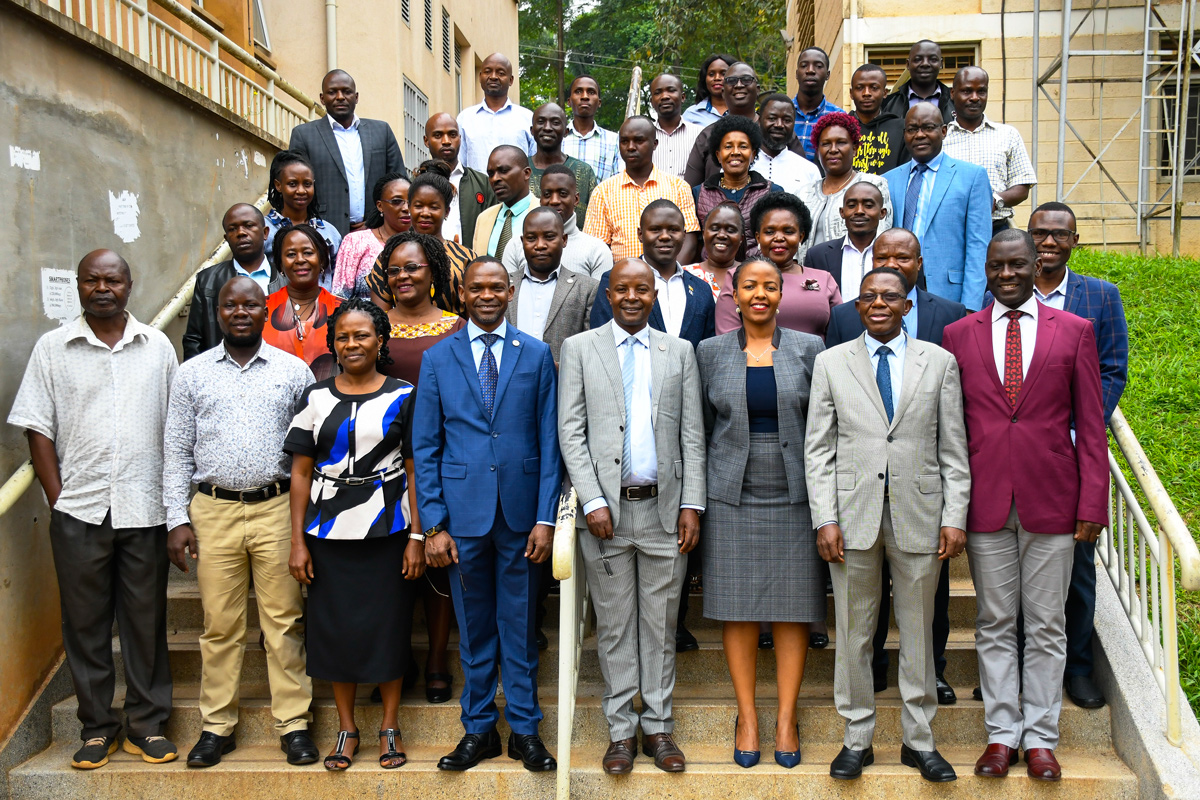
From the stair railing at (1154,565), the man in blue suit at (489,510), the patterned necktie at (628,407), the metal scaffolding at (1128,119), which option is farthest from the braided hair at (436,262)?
the metal scaffolding at (1128,119)

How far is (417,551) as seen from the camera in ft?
15.2

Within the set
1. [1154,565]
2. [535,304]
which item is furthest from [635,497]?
[1154,565]

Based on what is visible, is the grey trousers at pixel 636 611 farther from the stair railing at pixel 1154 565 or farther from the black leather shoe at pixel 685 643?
the stair railing at pixel 1154 565

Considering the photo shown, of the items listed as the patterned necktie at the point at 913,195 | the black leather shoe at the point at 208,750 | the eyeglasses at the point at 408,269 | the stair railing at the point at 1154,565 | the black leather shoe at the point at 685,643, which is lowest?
the black leather shoe at the point at 208,750

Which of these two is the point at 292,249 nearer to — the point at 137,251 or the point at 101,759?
the point at 137,251

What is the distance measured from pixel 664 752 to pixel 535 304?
2.39 m

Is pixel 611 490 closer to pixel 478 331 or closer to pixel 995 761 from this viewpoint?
pixel 478 331

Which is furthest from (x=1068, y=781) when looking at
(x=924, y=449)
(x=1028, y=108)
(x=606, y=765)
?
(x=1028, y=108)

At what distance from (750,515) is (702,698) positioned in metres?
1.02

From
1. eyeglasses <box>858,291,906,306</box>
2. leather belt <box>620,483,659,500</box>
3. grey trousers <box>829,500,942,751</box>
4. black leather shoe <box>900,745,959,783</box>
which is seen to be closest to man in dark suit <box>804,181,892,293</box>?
eyeglasses <box>858,291,906,306</box>

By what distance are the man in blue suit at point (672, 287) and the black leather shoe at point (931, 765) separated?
7.16ft

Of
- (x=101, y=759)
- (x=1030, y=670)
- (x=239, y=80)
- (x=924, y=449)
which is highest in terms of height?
(x=239, y=80)

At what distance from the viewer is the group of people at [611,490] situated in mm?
4398

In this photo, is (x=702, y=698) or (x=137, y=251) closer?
(x=702, y=698)
